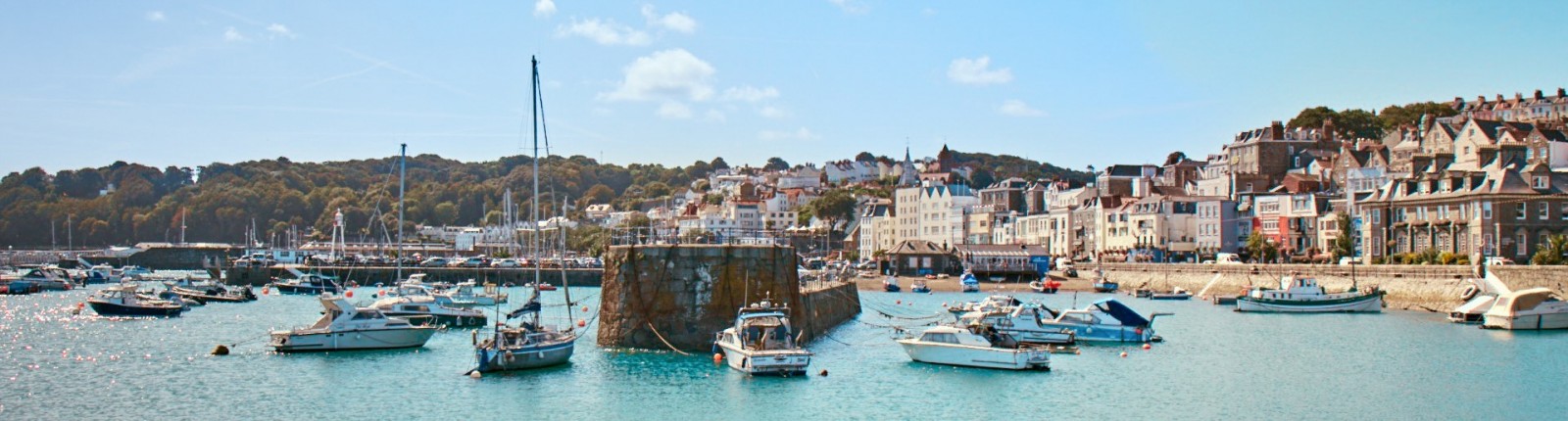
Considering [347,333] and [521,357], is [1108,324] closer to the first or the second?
[521,357]

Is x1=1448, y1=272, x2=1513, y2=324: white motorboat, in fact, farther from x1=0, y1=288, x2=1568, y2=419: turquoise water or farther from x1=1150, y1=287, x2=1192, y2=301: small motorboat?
x1=1150, y1=287, x2=1192, y2=301: small motorboat

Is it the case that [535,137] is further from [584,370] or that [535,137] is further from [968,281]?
[968,281]

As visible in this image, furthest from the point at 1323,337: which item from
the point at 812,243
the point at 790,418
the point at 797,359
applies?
the point at 812,243

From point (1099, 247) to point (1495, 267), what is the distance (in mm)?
53777

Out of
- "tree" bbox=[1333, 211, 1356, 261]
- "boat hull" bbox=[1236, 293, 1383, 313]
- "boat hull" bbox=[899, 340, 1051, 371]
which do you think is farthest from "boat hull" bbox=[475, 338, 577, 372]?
"tree" bbox=[1333, 211, 1356, 261]

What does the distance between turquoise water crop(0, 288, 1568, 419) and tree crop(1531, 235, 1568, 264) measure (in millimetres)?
15952

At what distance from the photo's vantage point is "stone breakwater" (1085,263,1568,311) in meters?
60.2

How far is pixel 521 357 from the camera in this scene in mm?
35656

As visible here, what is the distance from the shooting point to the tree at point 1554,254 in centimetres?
6389

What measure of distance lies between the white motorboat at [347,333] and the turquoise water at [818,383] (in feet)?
2.11

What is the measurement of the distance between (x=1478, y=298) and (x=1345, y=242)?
3112 centimetres

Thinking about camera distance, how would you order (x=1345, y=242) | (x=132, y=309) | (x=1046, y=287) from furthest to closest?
(x=1046, y=287) → (x=1345, y=242) → (x=132, y=309)

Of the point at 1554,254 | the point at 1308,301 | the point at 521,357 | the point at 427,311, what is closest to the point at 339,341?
the point at 521,357

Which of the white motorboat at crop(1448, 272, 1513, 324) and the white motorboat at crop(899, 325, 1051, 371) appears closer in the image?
the white motorboat at crop(899, 325, 1051, 371)
